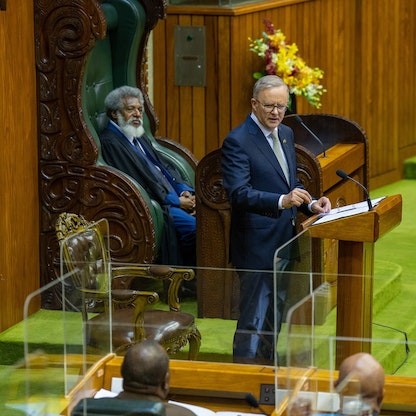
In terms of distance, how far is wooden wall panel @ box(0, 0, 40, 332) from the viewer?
20.0 ft

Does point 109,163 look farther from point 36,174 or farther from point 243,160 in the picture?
point 243,160

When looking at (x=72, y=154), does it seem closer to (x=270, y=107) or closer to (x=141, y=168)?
(x=141, y=168)

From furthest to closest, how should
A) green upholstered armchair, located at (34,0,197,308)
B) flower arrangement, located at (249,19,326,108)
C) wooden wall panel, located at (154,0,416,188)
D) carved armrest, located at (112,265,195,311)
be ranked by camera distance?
wooden wall panel, located at (154,0,416,188) < flower arrangement, located at (249,19,326,108) < green upholstered armchair, located at (34,0,197,308) < carved armrest, located at (112,265,195,311)

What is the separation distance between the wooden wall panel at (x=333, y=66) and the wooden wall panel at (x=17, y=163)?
2.46 m

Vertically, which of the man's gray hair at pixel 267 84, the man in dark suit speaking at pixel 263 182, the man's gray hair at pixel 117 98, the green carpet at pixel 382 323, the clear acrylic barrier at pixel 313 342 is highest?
the man's gray hair at pixel 267 84

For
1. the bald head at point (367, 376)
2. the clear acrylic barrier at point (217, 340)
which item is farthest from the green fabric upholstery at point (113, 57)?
the bald head at point (367, 376)

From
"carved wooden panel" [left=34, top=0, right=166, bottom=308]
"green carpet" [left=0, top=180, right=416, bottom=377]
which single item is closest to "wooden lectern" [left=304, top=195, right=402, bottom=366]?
"green carpet" [left=0, top=180, right=416, bottom=377]

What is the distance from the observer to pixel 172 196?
268 inches

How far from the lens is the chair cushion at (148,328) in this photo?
419 centimetres

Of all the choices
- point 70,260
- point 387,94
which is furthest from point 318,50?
point 70,260

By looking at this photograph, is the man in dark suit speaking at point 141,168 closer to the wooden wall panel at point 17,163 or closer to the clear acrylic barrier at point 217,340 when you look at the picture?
the wooden wall panel at point 17,163

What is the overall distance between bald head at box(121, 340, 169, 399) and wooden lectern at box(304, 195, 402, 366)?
51.9 inches

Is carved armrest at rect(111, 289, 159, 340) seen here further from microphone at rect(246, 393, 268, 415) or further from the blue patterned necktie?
the blue patterned necktie

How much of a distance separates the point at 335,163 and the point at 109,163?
1180mm
